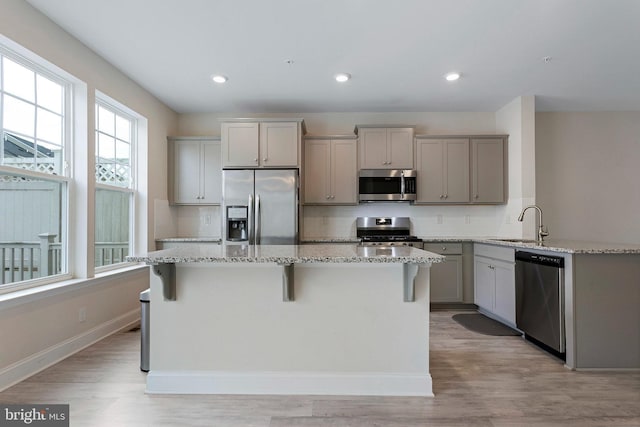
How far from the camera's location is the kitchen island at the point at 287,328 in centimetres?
211

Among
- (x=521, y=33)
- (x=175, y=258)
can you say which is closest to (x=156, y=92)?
(x=175, y=258)

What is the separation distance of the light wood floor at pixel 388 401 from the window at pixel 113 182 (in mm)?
1231

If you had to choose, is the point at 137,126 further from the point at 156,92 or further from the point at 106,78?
the point at 106,78

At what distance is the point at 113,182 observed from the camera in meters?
3.56

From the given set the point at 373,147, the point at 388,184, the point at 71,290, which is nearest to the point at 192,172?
the point at 71,290

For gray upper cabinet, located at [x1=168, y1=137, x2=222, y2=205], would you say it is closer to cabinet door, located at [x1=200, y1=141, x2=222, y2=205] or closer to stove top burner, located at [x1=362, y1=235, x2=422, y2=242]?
cabinet door, located at [x1=200, y1=141, x2=222, y2=205]

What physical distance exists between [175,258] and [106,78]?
7.83 ft

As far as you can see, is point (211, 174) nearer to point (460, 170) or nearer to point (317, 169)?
point (317, 169)

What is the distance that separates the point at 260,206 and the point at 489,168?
10.0 ft

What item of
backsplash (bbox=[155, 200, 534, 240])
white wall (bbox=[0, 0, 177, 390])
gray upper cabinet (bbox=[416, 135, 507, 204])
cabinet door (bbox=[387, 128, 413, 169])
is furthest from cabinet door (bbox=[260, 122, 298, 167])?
gray upper cabinet (bbox=[416, 135, 507, 204])

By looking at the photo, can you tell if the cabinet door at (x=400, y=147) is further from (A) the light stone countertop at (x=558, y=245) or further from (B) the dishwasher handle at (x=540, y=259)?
(B) the dishwasher handle at (x=540, y=259)

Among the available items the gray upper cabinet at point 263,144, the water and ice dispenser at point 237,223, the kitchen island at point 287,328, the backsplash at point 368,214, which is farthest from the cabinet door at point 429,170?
the kitchen island at point 287,328

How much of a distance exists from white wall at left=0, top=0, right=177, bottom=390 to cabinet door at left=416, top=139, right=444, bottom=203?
3.43 meters

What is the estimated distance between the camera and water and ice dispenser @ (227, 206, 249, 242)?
4.06 metres
